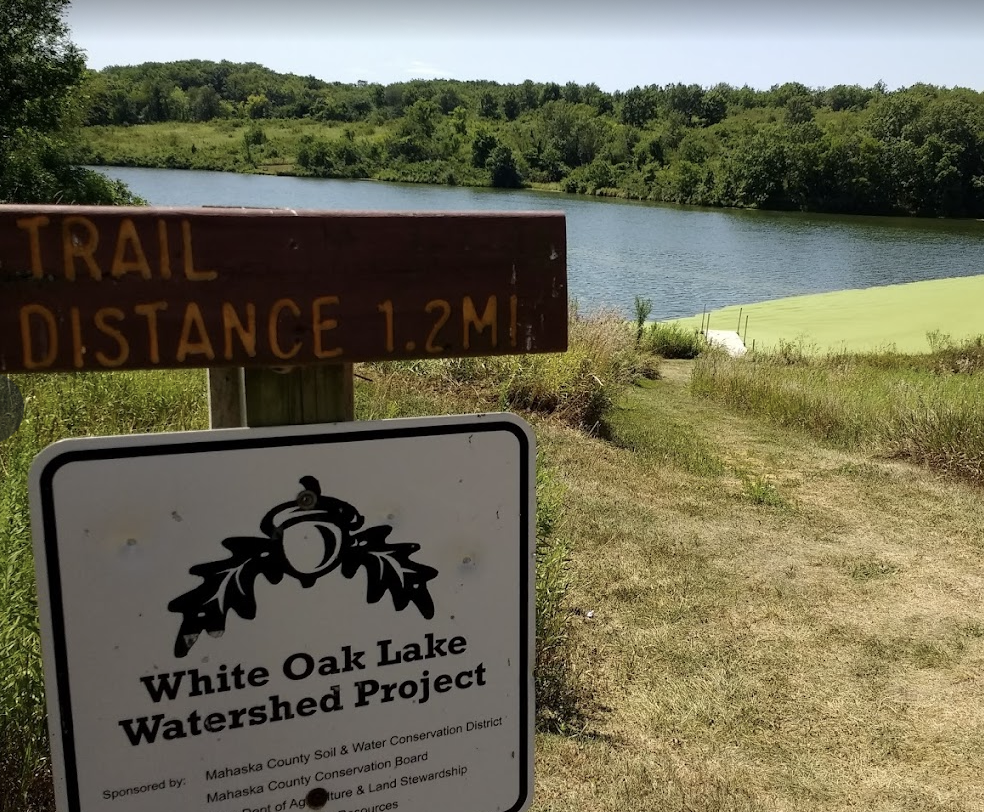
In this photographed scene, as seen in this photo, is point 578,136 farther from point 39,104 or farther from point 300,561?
point 300,561

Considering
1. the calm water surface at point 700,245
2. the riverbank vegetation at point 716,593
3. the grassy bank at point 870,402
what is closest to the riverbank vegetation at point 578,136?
the calm water surface at point 700,245

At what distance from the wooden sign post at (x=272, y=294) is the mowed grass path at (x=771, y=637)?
1949mm

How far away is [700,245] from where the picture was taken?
130 ft

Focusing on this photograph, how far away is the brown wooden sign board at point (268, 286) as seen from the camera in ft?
3.24

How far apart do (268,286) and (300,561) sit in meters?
0.35

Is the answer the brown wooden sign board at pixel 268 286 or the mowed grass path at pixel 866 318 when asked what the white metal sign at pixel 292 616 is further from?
the mowed grass path at pixel 866 318

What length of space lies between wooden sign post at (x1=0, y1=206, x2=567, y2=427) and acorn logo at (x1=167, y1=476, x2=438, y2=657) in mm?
142

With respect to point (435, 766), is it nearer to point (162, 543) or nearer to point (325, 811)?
point (325, 811)

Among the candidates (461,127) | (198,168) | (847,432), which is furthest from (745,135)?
(847,432)

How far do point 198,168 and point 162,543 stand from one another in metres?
87.9

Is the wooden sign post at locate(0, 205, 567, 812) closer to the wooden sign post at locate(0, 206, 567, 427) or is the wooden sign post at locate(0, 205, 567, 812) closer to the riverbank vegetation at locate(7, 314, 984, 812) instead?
the wooden sign post at locate(0, 206, 567, 427)

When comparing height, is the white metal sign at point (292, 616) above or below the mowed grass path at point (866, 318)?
above

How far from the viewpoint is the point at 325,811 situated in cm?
115

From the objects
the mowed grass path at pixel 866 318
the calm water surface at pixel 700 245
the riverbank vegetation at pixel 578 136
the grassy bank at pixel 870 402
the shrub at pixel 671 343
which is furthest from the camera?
the riverbank vegetation at pixel 578 136
